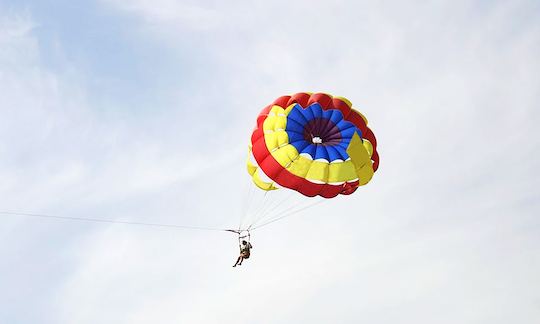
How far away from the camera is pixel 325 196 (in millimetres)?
29109

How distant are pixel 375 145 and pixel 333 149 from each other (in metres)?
2.13

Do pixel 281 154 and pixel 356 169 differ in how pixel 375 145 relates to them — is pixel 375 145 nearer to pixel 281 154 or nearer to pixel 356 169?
pixel 356 169

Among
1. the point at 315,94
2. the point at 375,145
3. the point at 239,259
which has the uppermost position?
the point at 315,94

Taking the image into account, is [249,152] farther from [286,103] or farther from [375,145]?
[375,145]

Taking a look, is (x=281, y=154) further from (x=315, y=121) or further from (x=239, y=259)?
(x=239, y=259)

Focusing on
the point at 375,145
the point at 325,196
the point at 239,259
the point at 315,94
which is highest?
the point at 315,94

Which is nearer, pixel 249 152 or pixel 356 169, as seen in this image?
pixel 356 169

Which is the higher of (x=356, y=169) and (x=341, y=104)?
(x=341, y=104)

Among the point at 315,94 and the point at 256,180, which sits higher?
the point at 315,94

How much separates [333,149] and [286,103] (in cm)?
307

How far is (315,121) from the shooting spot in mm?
28984

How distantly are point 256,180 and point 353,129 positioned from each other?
17.0ft

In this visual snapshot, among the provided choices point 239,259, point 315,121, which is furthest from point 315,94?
point 239,259

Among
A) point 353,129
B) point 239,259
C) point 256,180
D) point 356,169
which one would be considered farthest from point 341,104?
point 239,259
